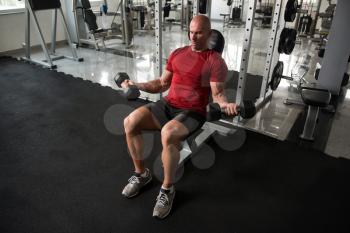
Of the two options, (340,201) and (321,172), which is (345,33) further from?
(340,201)

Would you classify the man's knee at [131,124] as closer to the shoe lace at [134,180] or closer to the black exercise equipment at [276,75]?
the shoe lace at [134,180]

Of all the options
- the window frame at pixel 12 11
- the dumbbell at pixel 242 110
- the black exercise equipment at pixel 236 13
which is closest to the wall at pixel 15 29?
the window frame at pixel 12 11

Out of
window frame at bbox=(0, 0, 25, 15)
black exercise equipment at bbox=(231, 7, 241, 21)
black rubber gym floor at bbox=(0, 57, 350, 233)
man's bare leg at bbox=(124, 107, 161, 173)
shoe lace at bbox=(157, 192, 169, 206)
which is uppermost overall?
window frame at bbox=(0, 0, 25, 15)

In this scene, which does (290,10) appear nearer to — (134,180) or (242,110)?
(242,110)

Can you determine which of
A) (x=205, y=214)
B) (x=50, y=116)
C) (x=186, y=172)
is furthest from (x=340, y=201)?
(x=50, y=116)

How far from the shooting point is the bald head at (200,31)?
1.32m

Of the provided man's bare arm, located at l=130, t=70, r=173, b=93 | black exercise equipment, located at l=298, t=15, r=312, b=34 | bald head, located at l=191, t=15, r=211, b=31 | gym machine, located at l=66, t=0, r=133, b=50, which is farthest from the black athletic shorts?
black exercise equipment, located at l=298, t=15, r=312, b=34

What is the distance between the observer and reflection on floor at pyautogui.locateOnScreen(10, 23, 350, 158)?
85.0 inches

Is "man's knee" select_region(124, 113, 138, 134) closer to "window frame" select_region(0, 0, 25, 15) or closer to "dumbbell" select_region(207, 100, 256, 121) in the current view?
"dumbbell" select_region(207, 100, 256, 121)

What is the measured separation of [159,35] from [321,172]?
4.62ft

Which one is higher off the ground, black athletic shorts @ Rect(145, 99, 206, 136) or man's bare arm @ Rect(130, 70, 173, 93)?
man's bare arm @ Rect(130, 70, 173, 93)

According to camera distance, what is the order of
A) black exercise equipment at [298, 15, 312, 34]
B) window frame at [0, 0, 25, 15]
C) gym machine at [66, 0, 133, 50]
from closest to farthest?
window frame at [0, 0, 25, 15] → gym machine at [66, 0, 133, 50] → black exercise equipment at [298, 15, 312, 34]

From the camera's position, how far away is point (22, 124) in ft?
7.02

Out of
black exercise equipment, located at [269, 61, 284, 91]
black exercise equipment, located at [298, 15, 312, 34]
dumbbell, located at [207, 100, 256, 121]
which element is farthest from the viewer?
black exercise equipment, located at [298, 15, 312, 34]
